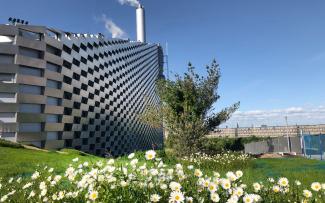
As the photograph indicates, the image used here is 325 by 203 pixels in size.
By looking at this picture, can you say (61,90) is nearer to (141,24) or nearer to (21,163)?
(21,163)

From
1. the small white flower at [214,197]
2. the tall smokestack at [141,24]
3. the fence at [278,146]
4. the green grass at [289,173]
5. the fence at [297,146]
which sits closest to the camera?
the small white flower at [214,197]

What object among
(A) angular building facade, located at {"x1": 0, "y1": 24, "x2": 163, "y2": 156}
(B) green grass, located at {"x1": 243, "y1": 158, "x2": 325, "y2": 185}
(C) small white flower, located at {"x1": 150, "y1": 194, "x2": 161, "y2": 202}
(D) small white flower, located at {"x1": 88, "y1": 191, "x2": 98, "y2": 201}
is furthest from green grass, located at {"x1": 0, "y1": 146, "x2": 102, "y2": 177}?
(C) small white flower, located at {"x1": 150, "y1": 194, "x2": 161, "y2": 202}

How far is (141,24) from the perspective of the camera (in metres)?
83.2

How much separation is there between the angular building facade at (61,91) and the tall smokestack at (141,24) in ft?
120

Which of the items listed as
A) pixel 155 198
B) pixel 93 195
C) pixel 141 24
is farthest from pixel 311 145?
pixel 141 24

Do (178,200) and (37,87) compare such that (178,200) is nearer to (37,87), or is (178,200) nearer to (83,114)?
(37,87)

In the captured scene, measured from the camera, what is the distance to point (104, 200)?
3740 millimetres

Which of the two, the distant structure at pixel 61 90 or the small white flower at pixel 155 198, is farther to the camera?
the distant structure at pixel 61 90

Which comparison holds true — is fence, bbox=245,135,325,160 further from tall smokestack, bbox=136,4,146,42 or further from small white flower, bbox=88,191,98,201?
tall smokestack, bbox=136,4,146,42

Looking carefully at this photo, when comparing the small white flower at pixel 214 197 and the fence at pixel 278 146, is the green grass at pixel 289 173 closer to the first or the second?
the small white flower at pixel 214 197

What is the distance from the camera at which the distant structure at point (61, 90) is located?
21203mm

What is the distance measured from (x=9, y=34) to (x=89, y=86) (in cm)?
1060

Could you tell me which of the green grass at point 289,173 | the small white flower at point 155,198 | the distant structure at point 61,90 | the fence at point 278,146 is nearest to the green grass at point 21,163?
the green grass at point 289,173

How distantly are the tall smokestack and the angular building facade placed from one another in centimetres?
3647
